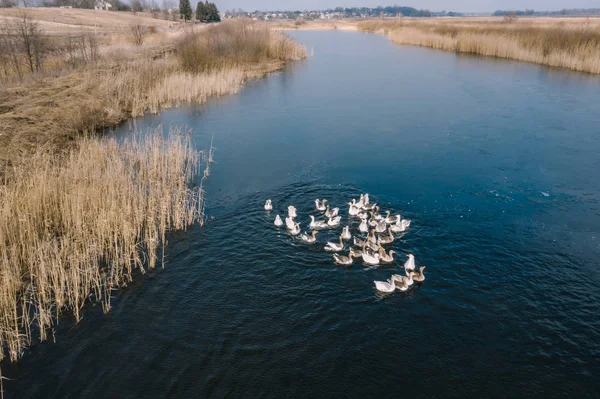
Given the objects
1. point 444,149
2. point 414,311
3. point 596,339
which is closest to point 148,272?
point 414,311

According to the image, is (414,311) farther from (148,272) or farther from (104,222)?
(104,222)

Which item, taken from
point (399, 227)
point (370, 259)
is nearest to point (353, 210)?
point (399, 227)

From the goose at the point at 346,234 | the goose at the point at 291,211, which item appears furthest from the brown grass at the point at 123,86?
the goose at the point at 346,234

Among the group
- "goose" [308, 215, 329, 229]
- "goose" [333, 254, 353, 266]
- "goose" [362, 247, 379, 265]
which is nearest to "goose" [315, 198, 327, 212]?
"goose" [308, 215, 329, 229]

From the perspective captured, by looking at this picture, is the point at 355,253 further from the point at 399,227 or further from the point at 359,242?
the point at 399,227

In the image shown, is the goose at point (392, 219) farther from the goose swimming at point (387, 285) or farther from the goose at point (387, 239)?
the goose swimming at point (387, 285)

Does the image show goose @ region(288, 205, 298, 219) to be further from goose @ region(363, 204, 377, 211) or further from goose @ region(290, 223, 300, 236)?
goose @ region(363, 204, 377, 211)
